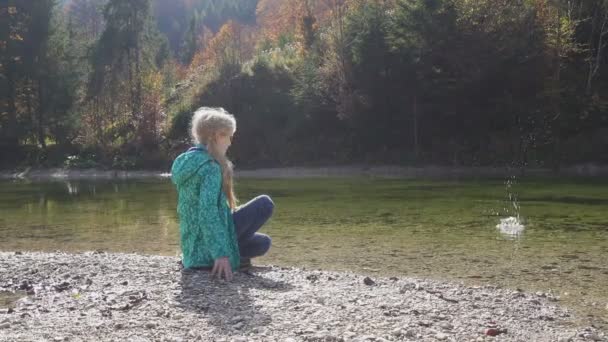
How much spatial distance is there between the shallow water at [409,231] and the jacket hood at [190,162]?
3093mm

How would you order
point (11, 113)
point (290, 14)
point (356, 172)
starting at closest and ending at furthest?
1. point (356, 172)
2. point (11, 113)
3. point (290, 14)

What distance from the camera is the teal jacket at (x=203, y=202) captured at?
5676 mm

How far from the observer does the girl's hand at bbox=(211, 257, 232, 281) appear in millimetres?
5695

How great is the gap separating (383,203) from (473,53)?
52.7 feet

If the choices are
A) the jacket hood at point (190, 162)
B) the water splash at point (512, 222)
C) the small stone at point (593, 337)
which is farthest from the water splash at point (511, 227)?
the jacket hood at point (190, 162)

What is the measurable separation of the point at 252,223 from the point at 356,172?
2486cm

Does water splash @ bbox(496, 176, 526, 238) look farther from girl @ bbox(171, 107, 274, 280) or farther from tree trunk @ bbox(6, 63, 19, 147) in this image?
tree trunk @ bbox(6, 63, 19, 147)

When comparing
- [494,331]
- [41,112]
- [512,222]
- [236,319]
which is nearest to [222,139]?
[236,319]

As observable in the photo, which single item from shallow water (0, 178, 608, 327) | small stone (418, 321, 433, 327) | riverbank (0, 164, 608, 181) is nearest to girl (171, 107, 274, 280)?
small stone (418, 321, 433, 327)

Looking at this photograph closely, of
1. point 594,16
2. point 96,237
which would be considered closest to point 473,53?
point 594,16

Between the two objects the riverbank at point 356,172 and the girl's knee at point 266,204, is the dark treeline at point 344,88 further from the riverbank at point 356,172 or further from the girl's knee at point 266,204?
the girl's knee at point 266,204

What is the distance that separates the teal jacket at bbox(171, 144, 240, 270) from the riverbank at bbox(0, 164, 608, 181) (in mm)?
21418

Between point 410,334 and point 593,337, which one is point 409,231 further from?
point 410,334

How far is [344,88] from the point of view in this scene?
3297cm
